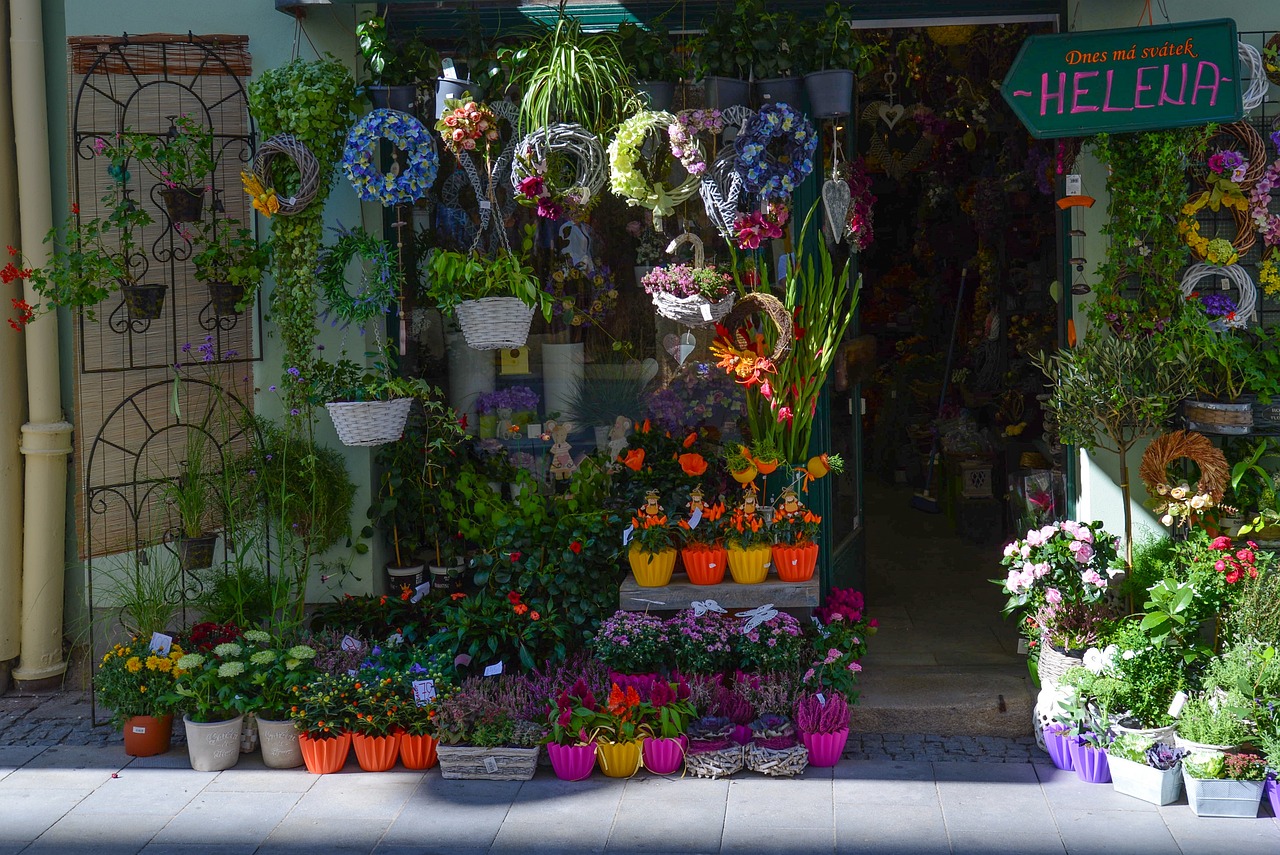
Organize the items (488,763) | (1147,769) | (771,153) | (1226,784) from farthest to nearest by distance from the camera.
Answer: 1. (771,153)
2. (488,763)
3. (1147,769)
4. (1226,784)

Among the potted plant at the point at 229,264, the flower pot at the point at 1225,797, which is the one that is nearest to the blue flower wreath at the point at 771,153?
the potted plant at the point at 229,264

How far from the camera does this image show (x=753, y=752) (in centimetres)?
566

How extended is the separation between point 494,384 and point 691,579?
160cm

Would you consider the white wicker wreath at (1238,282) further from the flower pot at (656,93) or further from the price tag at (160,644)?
the price tag at (160,644)

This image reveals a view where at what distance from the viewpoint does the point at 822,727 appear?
5.75 meters

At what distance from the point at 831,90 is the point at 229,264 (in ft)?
10.2

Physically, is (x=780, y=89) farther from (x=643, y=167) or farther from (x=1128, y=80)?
(x=1128, y=80)

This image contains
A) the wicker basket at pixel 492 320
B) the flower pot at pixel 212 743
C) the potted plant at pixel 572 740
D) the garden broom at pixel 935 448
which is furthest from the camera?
the garden broom at pixel 935 448

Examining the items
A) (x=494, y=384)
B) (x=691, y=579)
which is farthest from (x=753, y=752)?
(x=494, y=384)

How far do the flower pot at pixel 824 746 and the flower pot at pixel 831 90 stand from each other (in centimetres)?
278

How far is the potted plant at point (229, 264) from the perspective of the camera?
649cm

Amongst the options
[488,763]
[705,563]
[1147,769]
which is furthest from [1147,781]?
[488,763]

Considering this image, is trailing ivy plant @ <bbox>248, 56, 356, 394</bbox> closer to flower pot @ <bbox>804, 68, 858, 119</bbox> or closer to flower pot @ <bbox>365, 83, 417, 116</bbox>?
flower pot @ <bbox>365, 83, 417, 116</bbox>

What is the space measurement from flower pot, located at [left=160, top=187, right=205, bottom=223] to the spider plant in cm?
166
